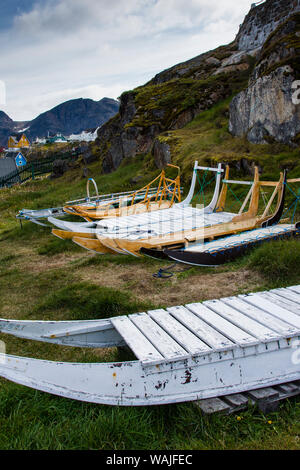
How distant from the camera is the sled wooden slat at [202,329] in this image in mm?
3777

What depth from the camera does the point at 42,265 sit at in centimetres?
1031

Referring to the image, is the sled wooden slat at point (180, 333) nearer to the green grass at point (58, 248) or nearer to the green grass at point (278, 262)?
the green grass at point (278, 262)

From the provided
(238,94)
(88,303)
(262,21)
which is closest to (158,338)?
(88,303)

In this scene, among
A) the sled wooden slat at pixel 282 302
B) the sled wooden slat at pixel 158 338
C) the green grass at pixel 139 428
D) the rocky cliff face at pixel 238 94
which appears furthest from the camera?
the rocky cliff face at pixel 238 94

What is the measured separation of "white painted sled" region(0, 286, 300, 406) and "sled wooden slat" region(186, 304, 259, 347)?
0.03 feet

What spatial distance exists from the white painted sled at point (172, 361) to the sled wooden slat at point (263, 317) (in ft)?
0.04

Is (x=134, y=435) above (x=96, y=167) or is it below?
below

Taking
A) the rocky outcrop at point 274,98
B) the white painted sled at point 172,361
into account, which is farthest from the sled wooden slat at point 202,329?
the rocky outcrop at point 274,98

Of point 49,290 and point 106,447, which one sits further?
point 49,290

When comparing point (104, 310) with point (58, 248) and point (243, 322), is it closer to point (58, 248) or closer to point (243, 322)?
point (243, 322)

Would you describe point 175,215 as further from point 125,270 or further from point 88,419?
point 88,419

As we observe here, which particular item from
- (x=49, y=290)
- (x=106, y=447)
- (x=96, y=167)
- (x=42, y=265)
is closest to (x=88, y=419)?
(x=106, y=447)

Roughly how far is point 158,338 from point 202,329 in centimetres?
54
